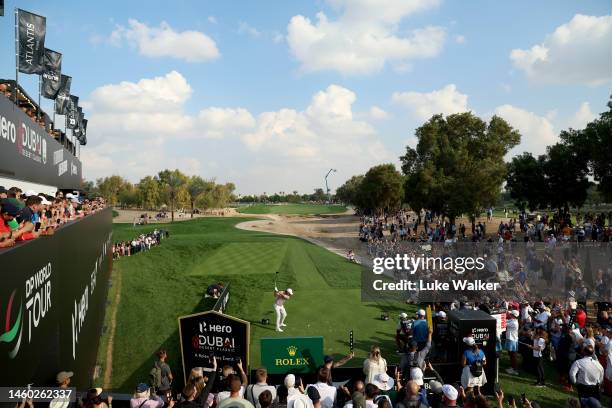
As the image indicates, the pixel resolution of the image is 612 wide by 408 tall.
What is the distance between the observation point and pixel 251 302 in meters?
20.5

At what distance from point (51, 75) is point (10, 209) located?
59.3 ft

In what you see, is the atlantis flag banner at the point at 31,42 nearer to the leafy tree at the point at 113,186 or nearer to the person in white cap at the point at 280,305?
the person in white cap at the point at 280,305

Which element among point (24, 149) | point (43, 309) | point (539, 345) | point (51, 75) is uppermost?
point (51, 75)

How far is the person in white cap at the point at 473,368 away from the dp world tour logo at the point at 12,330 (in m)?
8.91

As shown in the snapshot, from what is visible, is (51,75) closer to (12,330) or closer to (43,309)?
(43,309)

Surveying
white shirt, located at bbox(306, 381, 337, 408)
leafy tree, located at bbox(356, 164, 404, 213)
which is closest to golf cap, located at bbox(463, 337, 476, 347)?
white shirt, located at bbox(306, 381, 337, 408)

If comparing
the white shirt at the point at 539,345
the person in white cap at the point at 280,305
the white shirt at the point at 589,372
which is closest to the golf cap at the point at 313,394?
the white shirt at the point at 589,372

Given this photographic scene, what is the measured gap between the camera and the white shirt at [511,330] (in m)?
12.9

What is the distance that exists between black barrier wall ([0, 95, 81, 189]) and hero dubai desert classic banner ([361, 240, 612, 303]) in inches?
561

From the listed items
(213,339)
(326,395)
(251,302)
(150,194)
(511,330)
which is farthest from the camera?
(150,194)

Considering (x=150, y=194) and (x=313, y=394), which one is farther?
(x=150, y=194)

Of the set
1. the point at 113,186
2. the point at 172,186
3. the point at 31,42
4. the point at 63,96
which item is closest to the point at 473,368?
the point at 31,42

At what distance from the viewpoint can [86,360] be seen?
12.6m

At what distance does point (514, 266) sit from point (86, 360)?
17.4 metres
